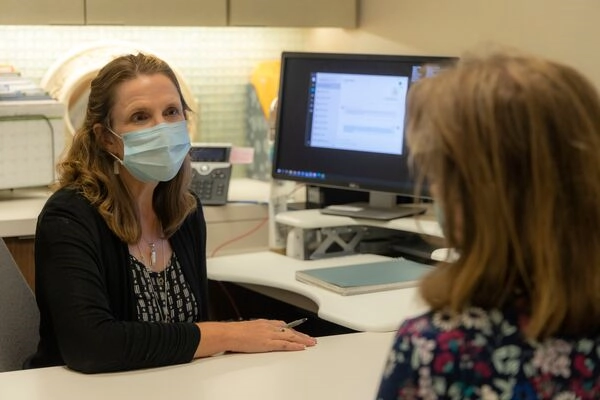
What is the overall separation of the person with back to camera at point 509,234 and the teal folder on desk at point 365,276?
1.32 metres

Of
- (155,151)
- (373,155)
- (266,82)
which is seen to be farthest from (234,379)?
(266,82)

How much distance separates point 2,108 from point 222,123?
0.95 meters

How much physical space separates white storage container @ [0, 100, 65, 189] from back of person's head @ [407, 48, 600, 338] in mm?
2063

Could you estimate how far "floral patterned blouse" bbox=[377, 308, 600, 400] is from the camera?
112 centimetres

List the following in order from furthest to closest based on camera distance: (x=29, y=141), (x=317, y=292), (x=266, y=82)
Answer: (x=266, y=82) < (x=29, y=141) < (x=317, y=292)

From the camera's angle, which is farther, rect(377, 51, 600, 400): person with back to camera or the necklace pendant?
the necklace pendant

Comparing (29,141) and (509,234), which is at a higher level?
(509,234)

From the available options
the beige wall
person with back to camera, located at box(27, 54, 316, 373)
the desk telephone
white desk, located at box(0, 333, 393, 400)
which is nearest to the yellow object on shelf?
the beige wall

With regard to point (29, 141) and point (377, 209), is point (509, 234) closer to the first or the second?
point (377, 209)

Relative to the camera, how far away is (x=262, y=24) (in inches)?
135

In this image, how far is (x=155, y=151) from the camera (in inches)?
88.1

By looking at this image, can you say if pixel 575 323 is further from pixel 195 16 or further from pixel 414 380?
pixel 195 16

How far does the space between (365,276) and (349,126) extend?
0.54 metres

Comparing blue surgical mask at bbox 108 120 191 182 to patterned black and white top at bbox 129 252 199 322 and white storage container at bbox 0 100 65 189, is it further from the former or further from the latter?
white storage container at bbox 0 100 65 189
